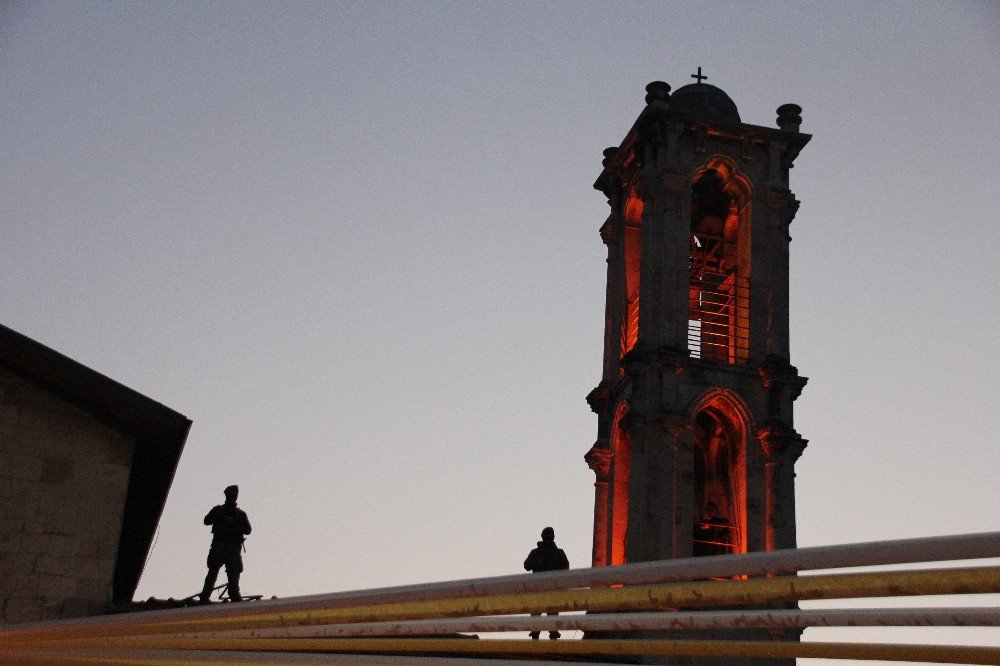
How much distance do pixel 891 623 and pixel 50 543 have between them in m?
10.7

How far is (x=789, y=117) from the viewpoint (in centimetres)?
3728

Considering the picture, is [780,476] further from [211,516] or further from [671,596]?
[671,596]

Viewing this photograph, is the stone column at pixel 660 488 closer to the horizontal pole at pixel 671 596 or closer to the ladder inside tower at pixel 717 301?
the ladder inside tower at pixel 717 301

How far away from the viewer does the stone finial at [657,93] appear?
35688mm

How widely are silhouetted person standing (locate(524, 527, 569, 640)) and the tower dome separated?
47.6 feet

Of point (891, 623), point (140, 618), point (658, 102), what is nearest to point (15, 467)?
point (140, 618)

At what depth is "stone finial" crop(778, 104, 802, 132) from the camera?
122 ft

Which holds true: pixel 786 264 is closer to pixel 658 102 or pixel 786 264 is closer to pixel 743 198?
pixel 743 198

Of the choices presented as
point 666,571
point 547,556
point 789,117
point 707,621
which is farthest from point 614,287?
point 666,571

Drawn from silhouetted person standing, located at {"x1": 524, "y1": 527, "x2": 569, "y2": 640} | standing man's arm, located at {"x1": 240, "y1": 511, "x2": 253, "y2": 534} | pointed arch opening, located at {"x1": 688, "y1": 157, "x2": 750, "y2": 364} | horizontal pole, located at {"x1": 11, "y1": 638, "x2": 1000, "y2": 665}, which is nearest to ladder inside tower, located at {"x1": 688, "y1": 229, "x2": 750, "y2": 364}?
pointed arch opening, located at {"x1": 688, "y1": 157, "x2": 750, "y2": 364}

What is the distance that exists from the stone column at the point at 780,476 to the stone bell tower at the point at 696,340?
35 mm

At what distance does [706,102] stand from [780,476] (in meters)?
9.97

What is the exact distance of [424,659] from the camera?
317 inches

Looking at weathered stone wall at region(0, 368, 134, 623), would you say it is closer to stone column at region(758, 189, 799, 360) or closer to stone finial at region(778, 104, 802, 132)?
stone column at region(758, 189, 799, 360)
